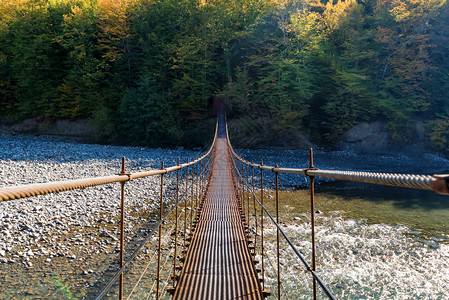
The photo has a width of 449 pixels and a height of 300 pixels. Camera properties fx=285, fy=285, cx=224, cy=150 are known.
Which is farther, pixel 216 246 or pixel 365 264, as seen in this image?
pixel 365 264

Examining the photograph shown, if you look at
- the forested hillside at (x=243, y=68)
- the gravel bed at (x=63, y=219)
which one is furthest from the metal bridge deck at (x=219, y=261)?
the forested hillside at (x=243, y=68)

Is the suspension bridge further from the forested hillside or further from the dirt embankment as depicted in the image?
the dirt embankment

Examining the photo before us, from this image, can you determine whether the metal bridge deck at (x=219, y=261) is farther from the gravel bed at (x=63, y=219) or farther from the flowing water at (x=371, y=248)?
the gravel bed at (x=63, y=219)

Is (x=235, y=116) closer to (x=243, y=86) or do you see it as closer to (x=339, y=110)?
(x=243, y=86)

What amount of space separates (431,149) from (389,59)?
600 cm

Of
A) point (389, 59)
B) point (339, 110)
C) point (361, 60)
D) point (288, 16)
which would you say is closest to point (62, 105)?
point (288, 16)

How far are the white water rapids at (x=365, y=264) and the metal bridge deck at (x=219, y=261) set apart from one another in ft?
1.58

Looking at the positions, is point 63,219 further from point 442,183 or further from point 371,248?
point 442,183

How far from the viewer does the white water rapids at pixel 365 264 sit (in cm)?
359

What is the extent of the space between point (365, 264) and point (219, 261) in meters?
2.65

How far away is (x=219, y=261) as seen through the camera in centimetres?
275

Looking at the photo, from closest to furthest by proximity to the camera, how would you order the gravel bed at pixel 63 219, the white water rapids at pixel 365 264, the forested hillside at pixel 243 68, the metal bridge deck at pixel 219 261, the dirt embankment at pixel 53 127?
the metal bridge deck at pixel 219 261 → the white water rapids at pixel 365 264 → the gravel bed at pixel 63 219 → the forested hillside at pixel 243 68 → the dirt embankment at pixel 53 127

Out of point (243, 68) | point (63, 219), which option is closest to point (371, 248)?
point (63, 219)

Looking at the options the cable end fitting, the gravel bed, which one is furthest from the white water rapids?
the cable end fitting
